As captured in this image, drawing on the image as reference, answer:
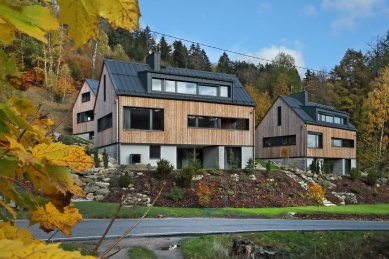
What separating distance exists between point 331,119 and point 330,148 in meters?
3.18

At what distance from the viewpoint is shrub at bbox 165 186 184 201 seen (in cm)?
1665

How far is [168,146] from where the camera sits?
24.0 meters

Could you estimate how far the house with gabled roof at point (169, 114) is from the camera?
22.7 metres

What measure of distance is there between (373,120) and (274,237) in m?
35.6

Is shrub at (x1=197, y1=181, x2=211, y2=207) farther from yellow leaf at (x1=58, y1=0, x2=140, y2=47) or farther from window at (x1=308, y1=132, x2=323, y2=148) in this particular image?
window at (x1=308, y1=132, x2=323, y2=148)

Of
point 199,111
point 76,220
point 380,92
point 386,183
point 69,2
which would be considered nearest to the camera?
point 69,2

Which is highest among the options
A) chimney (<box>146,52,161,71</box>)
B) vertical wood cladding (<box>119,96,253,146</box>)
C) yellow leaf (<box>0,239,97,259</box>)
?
chimney (<box>146,52,161,71</box>)

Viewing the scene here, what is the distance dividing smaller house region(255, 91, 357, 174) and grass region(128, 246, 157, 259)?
82.9 feet

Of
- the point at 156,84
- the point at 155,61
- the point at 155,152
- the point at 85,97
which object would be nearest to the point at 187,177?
the point at 155,152

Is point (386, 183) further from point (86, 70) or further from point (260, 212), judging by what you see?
point (86, 70)

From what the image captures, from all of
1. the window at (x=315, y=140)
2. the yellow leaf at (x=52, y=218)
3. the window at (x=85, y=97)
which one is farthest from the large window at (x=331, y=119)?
the yellow leaf at (x=52, y=218)

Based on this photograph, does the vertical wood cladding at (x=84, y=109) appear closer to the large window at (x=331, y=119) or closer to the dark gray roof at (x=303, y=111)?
the dark gray roof at (x=303, y=111)

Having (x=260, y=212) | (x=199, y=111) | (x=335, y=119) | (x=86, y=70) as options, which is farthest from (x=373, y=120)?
(x=86, y=70)

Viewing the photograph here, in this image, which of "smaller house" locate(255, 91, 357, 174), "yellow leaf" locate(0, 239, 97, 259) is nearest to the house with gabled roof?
"smaller house" locate(255, 91, 357, 174)
